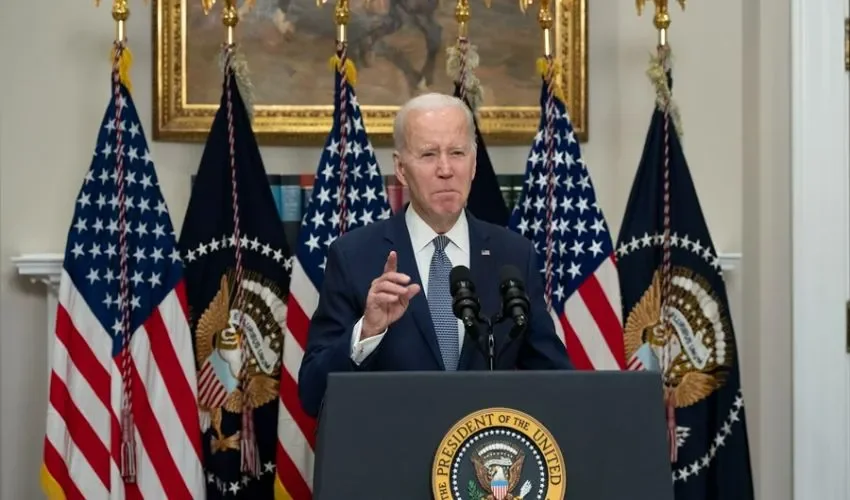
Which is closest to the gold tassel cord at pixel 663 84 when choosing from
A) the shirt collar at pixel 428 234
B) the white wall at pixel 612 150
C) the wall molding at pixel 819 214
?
the white wall at pixel 612 150

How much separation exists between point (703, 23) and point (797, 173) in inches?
27.0

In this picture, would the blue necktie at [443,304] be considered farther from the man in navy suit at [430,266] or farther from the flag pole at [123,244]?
the flag pole at [123,244]

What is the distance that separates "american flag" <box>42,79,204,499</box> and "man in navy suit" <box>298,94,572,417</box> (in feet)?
3.55

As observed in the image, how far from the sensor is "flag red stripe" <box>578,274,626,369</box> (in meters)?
3.62

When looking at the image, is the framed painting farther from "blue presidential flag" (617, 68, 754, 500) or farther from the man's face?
the man's face

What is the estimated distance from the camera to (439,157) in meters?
2.50

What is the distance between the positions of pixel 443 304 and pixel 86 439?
4.90 ft

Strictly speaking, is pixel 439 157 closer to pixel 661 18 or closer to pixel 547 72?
pixel 547 72

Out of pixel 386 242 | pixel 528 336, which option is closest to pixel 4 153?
pixel 386 242

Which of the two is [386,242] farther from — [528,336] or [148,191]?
[148,191]

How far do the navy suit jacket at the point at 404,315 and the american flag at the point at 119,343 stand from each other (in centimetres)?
109

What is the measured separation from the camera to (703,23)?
158 inches

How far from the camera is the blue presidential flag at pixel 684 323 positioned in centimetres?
375

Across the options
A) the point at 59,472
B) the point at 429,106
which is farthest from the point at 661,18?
the point at 59,472
